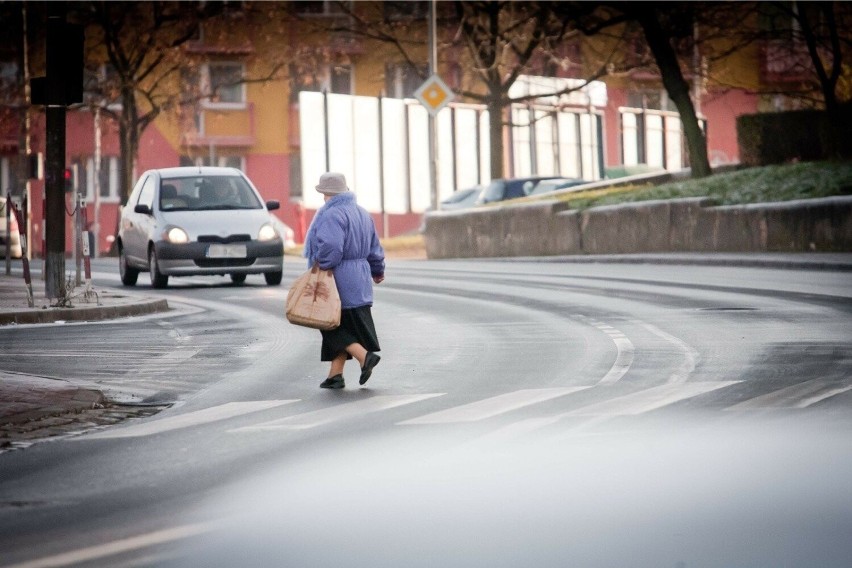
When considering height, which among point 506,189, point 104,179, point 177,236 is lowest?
point 177,236

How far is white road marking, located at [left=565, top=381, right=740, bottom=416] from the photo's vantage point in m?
10.5

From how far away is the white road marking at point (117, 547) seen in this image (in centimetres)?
636

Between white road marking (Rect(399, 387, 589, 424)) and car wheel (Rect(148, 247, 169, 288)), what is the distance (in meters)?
14.4

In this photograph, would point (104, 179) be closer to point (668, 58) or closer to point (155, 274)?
point (668, 58)

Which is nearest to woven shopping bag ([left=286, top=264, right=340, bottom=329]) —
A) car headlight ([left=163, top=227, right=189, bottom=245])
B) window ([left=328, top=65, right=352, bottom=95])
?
car headlight ([left=163, top=227, right=189, bottom=245])

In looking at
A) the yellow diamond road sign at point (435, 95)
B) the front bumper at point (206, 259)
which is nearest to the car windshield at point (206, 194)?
the front bumper at point (206, 259)

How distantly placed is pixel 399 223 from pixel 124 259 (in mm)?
37504

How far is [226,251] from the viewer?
25.1 meters

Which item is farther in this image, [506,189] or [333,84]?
[333,84]

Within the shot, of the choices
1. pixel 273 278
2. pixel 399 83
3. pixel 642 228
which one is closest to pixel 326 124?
pixel 642 228

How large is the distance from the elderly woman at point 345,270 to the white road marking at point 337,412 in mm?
661

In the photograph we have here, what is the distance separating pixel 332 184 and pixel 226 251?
13.0 meters

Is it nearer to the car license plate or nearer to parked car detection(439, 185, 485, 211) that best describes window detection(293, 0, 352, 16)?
parked car detection(439, 185, 485, 211)

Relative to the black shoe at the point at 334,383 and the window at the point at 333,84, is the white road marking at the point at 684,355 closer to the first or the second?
the black shoe at the point at 334,383
